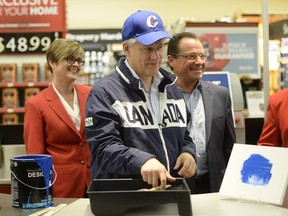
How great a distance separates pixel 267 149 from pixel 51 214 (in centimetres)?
84

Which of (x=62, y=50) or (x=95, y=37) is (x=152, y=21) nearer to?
(x=62, y=50)

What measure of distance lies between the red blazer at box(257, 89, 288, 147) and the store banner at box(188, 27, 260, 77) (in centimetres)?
257

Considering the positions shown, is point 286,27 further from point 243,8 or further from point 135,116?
point 243,8

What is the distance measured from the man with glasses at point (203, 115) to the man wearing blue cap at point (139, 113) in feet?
2.12

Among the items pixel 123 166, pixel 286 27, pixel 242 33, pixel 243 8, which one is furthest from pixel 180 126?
pixel 243 8

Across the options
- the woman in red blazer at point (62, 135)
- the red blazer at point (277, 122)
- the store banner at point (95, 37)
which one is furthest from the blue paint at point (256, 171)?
the store banner at point (95, 37)

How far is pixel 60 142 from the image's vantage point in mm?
2984

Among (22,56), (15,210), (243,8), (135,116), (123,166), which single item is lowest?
(15,210)

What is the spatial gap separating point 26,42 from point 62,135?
286cm

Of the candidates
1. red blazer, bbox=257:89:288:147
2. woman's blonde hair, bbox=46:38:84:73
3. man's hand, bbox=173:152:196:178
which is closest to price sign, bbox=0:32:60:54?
woman's blonde hair, bbox=46:38:84:73

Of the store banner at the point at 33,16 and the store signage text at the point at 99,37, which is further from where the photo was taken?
the store signage text at the point at 99,37

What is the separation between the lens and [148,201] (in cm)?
159

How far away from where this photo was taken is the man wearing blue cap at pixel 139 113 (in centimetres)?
201

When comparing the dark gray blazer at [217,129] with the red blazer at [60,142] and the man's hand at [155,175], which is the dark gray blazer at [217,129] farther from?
the man's hand at [155,175]
